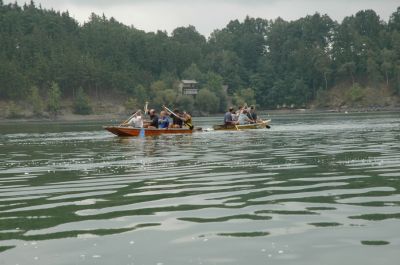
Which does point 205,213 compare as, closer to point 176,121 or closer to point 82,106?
point 176,121

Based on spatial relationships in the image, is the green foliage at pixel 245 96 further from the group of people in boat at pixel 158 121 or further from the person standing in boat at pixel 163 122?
the person standing in boat at pixel 163 122

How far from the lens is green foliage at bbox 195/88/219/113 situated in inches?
5851

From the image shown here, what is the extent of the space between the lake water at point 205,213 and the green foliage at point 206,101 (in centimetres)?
12915

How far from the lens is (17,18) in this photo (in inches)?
7042

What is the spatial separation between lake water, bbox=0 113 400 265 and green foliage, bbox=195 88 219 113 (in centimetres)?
12915

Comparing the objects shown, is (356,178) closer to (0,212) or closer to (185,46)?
(0,212)

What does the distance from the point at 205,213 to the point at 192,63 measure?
170 meters

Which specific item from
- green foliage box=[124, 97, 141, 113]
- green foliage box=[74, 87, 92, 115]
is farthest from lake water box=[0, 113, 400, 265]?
green foliage box=[124, 97, 141, 113]

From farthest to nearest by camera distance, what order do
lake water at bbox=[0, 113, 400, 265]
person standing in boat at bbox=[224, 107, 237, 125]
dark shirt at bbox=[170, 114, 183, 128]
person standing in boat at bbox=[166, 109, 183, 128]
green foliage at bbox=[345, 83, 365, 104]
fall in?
green foliage at bbox=[345, 83, 365, 104]
person standing in boat at bbox=[224, 107, 237, 125]
dark shirt at bbox=[170, 114, 183, 128]
person standing in boat at bbox=[166, 109, 183, 128]
lake water at bbox=[0, 113, 400, 265]

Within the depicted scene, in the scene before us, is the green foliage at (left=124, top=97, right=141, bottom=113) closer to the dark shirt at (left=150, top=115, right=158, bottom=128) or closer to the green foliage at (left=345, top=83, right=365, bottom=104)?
the green foliage at (left=345, top=83, right=365, bottom=104)

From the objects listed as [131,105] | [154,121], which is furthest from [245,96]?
[154,121]

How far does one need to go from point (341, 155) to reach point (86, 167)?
838 centimetres

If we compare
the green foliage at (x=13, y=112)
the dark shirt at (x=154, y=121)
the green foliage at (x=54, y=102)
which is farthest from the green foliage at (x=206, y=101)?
the dark shirt at (x=154, y=121)

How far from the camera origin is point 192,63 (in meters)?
180
